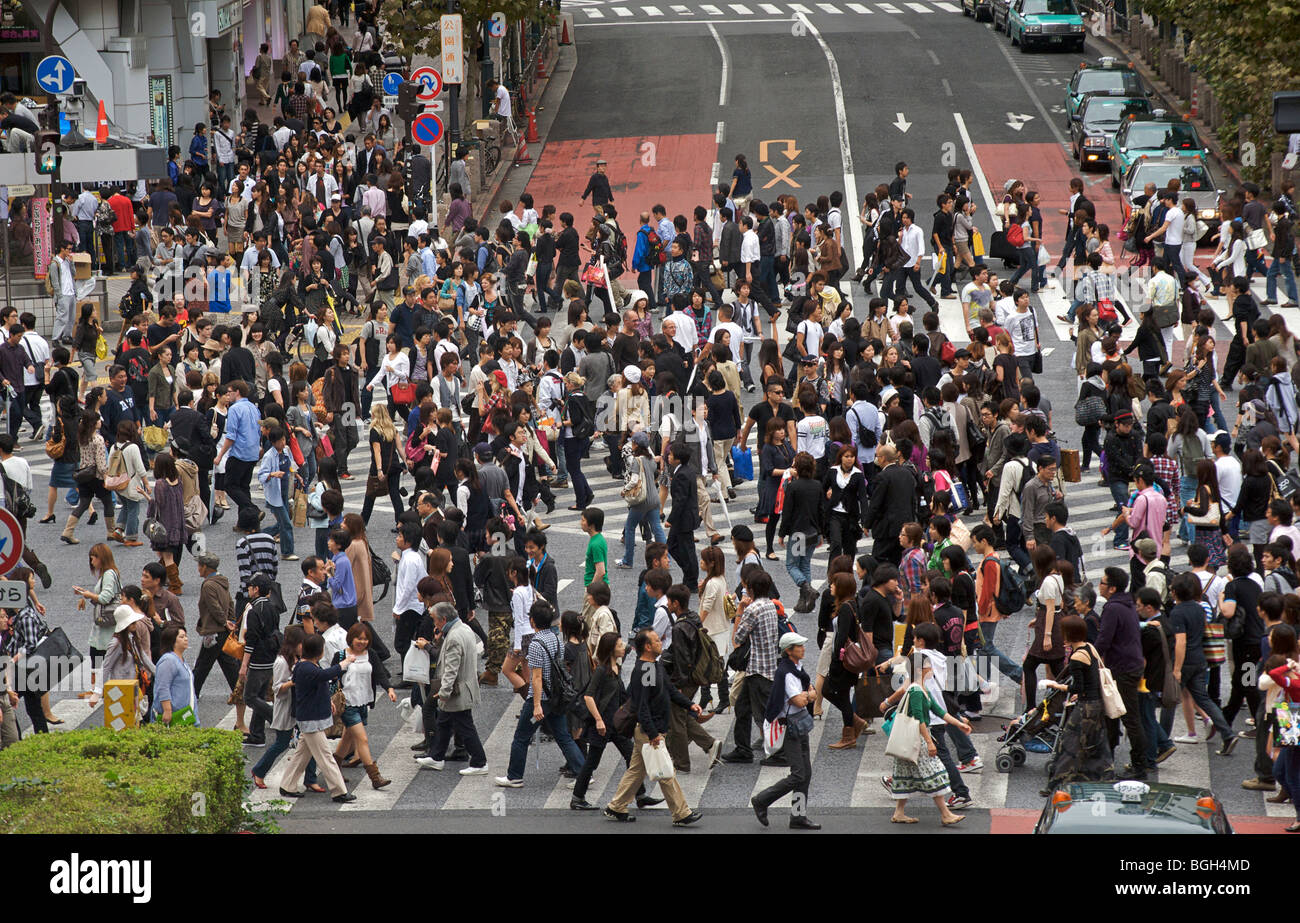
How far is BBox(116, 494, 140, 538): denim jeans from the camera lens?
18984mm

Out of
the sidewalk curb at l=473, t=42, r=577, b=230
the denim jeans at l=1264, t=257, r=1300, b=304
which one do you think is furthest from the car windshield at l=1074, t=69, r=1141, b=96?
the denim jeans at l=1264, t=257, r=1300, b=304

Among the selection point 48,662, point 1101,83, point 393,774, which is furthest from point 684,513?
point 1101,83

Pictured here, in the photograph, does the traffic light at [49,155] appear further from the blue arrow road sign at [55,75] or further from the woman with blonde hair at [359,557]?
the woman with blonde hair at [359,557]

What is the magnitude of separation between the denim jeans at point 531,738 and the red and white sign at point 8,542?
366cm

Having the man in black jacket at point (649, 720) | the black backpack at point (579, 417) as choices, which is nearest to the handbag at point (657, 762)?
the man in black jacket at point (649, 720)

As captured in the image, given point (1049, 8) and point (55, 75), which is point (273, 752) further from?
point (1049, 8)

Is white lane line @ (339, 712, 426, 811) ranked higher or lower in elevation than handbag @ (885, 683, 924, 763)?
lower

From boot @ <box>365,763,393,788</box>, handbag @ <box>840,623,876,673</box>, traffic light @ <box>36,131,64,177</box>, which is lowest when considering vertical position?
boot @ <box>365,763,393,788</box>

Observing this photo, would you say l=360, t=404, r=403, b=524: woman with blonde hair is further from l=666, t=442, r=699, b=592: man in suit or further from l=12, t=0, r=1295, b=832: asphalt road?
l=666, t=442, r=699, b=592: man in suit

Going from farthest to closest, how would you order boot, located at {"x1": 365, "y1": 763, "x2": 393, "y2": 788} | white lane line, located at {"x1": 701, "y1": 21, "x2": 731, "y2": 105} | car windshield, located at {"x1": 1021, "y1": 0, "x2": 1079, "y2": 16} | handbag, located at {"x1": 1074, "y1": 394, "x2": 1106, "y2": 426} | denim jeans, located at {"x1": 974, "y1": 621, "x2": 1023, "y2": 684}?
car windshield, located at {"x1": 1021, "y1": 0, "x2": 1079, "y2": 16} < white lane line, located at {"x1": 701, "y1": 21, "x2": 731, "y2": 105} < handbag, located at {"x1": 1074, "y1": 394, "x2": 1106, "y2": 426} < denim jeans, located at {"x1": 974, "y1": 621, "x2": 1023, "y2": 684} < boot, located at {"x1": 365, "y1": 763, "x2": 393, "y2": 788}

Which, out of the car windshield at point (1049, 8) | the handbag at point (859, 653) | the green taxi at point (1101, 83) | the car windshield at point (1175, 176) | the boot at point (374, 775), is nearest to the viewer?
the boot at point (374, 775)

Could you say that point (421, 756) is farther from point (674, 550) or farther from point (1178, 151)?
point (1178, 151)

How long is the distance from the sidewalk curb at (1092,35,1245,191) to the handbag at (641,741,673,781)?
24.0 m

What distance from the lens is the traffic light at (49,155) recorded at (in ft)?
79.9
